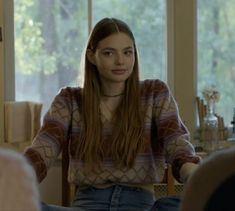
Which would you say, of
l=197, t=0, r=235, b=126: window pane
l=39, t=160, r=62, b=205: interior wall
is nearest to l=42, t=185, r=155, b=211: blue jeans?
l=39, t=160, r=62, b=205: interior wall

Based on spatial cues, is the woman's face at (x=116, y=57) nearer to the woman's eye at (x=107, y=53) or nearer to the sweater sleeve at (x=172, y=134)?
the woman's eye at (x=107, y=53)

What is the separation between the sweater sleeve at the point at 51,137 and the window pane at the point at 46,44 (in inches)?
60.4

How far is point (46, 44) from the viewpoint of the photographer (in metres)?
3.08

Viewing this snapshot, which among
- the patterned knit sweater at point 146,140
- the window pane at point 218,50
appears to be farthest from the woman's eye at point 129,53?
the window pane at point 218,50

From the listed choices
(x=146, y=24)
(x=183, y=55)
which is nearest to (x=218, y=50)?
(x=183, y=55)

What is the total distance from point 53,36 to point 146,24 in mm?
570

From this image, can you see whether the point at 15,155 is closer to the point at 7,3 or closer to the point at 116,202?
the point at 116,202

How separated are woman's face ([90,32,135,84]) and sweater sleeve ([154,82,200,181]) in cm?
13

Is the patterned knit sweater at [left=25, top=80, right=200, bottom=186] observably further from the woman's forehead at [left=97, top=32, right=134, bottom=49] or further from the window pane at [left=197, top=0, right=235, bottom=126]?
the window pane at [left=197, top=0, right=235, bottom=126]

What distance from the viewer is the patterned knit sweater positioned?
4.65ft

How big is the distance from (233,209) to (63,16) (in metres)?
2.65

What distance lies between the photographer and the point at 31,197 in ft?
1.79

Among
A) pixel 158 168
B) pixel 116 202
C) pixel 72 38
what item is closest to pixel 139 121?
pixel 158 168

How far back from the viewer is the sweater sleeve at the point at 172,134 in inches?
53.4
